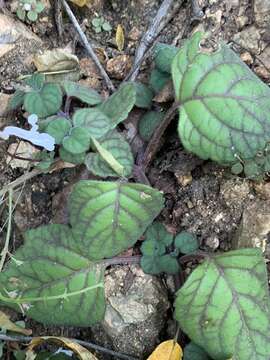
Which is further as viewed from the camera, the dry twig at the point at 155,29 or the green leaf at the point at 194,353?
the dry twig at the point at 155,29

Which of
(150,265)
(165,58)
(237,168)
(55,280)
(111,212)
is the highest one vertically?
(165,58)

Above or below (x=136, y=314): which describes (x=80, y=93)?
above

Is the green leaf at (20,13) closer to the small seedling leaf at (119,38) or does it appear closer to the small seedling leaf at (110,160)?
the small seedling leaf at (119,38)

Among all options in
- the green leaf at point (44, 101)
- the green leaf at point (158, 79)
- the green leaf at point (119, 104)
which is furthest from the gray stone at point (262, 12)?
the green leaf at point (44, 101)

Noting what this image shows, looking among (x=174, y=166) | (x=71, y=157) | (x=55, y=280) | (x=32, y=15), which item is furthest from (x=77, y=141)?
(x=32, y=15)

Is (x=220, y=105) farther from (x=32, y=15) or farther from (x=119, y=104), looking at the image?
(x=32, y=15)

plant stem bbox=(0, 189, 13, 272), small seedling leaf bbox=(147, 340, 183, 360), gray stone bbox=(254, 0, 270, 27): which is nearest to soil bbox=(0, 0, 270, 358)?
gray stone bbox=(254, 0, 270, 27)
